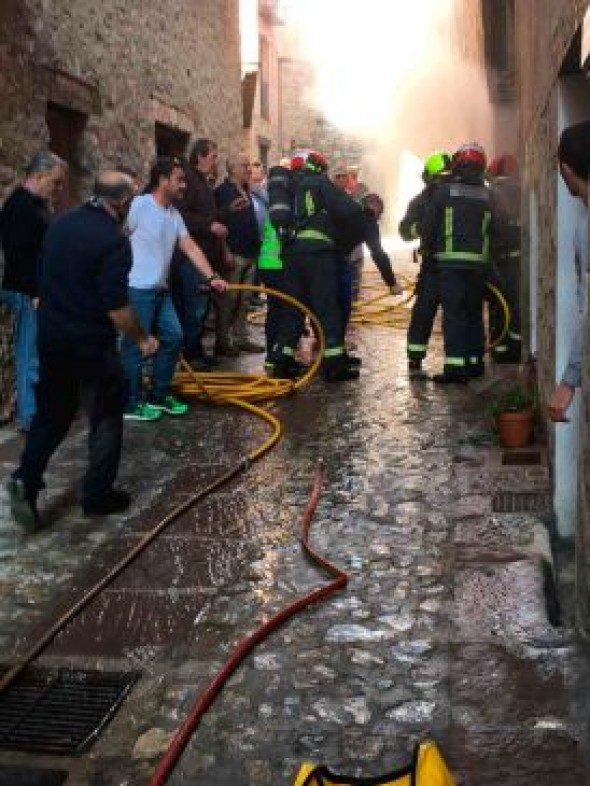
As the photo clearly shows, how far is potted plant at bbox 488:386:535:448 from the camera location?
637 cm

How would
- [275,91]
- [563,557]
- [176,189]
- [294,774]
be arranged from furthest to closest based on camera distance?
[275,91]
[176,189]
[563,557]
[294,774]

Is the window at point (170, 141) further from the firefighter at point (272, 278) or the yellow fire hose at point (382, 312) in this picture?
the firefighter at point (272, 278)

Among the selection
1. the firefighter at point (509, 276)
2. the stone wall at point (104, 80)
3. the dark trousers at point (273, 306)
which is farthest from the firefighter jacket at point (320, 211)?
the stone wall at point (104, 80)

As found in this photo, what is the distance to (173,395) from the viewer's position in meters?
8.23

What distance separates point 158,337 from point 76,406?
2.09 metres

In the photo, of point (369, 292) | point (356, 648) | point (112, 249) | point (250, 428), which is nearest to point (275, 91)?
point (369, 292)

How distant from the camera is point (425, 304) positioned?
8.88m

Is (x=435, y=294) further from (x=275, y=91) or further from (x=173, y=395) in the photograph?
(x=275, y=91)

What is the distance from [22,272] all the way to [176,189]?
1.27 metres

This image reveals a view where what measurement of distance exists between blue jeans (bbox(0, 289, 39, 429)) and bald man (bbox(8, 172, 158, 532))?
1600 millimetres

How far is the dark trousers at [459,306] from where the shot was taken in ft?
27.8

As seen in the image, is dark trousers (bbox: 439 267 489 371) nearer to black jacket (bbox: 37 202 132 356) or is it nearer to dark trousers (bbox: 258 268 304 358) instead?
dark trousers (bbox: 258 268 304 358)

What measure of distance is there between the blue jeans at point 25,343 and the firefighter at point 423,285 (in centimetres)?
341

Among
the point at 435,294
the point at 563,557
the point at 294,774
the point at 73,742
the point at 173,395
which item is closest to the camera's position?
the point at 294,774
